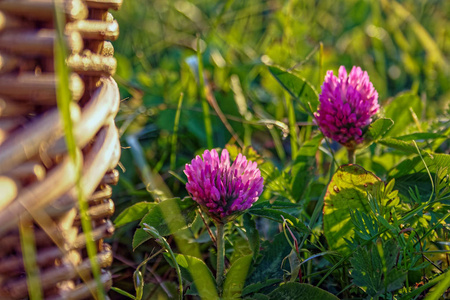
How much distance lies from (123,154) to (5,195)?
2.58 ft

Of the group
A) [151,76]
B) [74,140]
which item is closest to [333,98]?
[74,140]

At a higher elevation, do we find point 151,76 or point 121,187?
point 151,76

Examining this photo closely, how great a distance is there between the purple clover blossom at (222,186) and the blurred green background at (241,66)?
207 millimetres

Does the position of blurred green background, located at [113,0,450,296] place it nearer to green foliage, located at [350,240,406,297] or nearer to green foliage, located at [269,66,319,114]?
green foliage, located at [269,66,319,114]

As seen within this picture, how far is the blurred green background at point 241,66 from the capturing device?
126cm

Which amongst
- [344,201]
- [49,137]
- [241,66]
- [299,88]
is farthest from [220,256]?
[241,66]

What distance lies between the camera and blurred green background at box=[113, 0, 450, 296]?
1.26 m

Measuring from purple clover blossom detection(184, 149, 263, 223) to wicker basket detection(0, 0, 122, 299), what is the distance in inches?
5.8

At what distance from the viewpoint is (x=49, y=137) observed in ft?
1.80

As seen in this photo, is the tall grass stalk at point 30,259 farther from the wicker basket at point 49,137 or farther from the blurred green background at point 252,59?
the blurred green background at point 252,59

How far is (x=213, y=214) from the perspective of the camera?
732 mm

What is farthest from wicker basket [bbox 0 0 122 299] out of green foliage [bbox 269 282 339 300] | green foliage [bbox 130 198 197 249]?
green foliage [bbox 269 282 339 300]

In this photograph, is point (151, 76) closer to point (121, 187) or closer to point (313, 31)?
point (121, 187)

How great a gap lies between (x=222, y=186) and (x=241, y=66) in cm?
91
